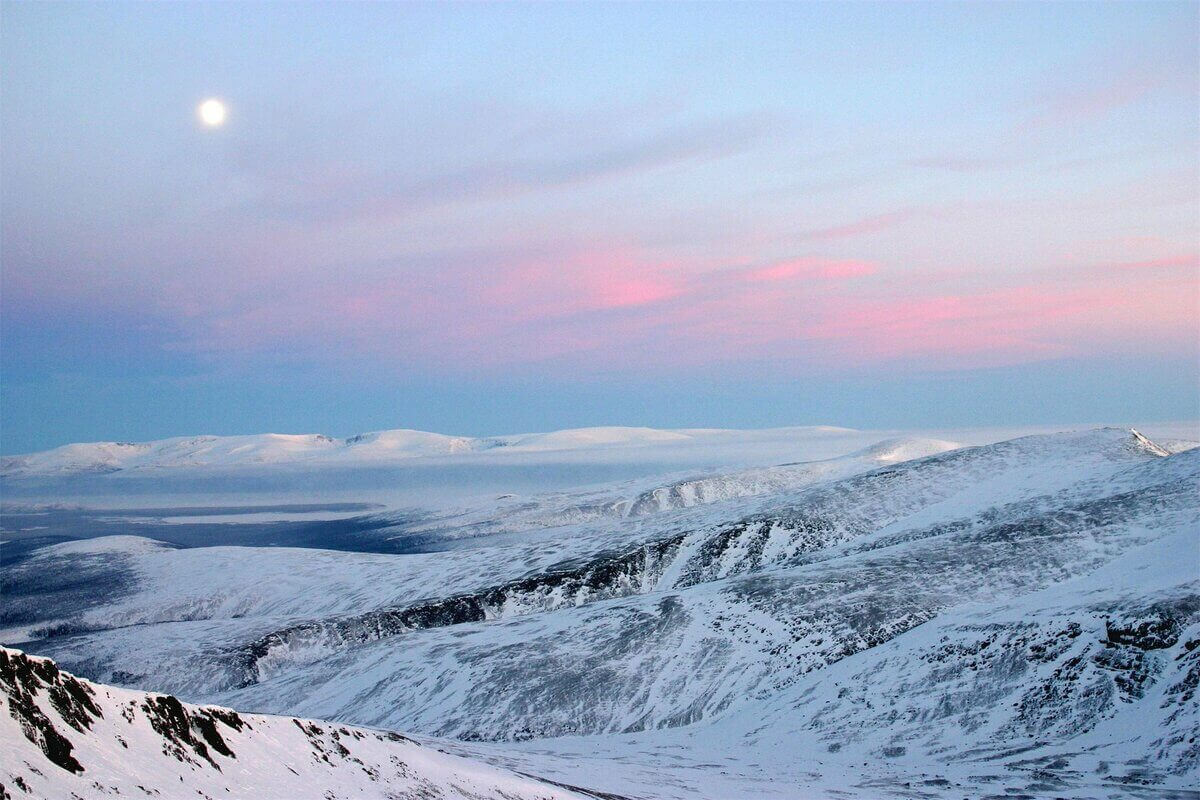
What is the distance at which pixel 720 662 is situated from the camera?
207 ft

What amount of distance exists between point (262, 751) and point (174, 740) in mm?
3248

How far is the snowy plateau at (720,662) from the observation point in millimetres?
25344

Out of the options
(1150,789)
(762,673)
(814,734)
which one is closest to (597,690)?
(762,673)

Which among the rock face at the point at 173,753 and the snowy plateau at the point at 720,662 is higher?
the rock face at the point at 173,753

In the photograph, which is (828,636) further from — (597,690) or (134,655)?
(134,655)

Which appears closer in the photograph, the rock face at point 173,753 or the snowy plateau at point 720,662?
→ the rock face at point 173,753

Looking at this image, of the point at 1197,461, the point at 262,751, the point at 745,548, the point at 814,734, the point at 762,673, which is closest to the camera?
the point at 262,751

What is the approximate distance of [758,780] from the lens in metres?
40.4

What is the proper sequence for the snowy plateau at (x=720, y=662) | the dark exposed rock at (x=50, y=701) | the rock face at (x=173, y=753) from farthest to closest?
the snowy plateau at (x=720, y=662), the dark exposed rock at (x=50, y=701), the rock face at (x=173, y=753)

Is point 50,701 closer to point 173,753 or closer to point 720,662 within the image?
point 173,753

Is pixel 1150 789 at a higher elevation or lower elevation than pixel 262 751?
lower

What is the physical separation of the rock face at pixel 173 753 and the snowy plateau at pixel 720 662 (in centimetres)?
10

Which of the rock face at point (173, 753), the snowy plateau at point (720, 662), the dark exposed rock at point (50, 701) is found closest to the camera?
the rock face at point (173, 753)

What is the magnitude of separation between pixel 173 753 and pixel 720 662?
47738 millimetres
